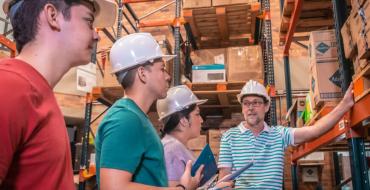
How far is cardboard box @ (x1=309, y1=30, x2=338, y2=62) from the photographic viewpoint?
313 centimetres

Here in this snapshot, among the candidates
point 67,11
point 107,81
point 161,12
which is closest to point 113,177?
point 67,11

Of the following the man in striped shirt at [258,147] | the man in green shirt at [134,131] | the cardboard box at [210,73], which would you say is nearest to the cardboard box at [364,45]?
the man in striped shirt at [258,147]

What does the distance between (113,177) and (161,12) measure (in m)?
7.89

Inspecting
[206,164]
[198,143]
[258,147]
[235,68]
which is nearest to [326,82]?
[258,147]

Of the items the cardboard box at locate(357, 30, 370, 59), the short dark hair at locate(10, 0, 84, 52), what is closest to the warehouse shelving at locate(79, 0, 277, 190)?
the cardboard box at locate(357, 30, 370, 59)

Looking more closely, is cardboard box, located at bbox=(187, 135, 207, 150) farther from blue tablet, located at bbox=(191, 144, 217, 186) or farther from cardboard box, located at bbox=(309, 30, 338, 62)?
blue tablet, located at bbox=(191, 144, 217, 186)

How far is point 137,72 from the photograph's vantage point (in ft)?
6.68

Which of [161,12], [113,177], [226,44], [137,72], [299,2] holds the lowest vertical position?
[113,177]

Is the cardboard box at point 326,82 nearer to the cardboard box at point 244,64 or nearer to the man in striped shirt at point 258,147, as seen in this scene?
the man in striped shirt at point 258,147

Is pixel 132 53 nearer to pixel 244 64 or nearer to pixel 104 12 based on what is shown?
pixel 104 12

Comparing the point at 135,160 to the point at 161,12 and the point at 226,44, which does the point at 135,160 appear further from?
the point at 161,12

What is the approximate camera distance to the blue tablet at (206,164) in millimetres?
2088

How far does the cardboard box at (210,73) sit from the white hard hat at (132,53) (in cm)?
355

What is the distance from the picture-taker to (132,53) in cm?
208
